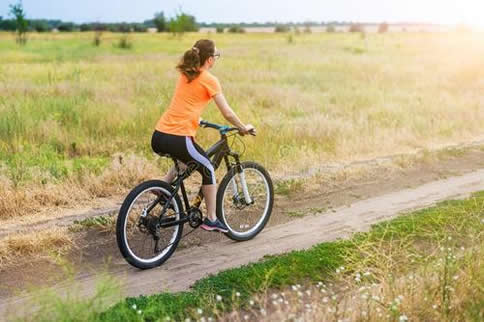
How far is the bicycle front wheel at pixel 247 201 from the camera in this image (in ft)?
22.9

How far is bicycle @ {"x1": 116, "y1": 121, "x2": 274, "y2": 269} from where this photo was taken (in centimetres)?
602

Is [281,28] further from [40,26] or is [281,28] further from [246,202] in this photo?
[246,202]

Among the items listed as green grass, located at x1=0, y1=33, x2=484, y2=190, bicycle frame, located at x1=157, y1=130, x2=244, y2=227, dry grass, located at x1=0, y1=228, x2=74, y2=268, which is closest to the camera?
bicycle frame, located at x1=157, y1=130, x2=244, y2=227

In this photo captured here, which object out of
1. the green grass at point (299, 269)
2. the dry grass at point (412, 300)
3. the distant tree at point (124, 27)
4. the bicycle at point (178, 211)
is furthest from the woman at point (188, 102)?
the distant tree at point (124, 27)

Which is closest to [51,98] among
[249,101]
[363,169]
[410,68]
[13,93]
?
[13,93]

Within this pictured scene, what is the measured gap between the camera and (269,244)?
702 cm

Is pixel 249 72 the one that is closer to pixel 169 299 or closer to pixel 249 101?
pixel 249 101

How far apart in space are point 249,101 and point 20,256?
9.96 metres

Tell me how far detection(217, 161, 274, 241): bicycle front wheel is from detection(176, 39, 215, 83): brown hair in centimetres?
127

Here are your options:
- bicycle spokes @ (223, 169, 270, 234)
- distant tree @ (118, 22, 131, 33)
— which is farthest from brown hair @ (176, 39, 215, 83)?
distant tree @ (118, 22, 131, 33)

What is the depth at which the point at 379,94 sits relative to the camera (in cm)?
1789

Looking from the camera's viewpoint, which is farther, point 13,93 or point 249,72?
point 249,72

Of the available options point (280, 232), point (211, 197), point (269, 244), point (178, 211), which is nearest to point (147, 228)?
point (178, 211)

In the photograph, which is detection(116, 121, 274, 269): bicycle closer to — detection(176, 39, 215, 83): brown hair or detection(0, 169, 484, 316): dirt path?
detection(0, 169, 484, 316): dirt path
